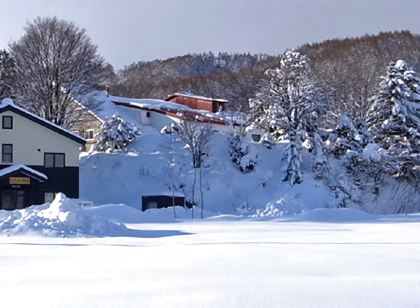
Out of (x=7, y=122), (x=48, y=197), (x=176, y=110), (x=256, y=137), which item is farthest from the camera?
(x=176, y=110)

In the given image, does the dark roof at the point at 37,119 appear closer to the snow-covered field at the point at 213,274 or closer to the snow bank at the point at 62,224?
the snow bank at the point at 62,224

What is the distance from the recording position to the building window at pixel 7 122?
4019cm

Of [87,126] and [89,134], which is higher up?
[87,126]

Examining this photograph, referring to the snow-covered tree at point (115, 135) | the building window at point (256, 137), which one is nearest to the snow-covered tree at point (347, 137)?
the building window at point (256, 137)

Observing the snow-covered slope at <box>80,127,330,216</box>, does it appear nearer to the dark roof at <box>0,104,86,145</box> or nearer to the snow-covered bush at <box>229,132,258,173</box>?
the snow-covered bush at <box>229,132,258,173</box>

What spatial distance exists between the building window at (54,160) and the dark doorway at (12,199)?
8.40 ft

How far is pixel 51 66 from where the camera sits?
150 ft

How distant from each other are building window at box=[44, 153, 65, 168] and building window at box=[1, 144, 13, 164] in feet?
6.74

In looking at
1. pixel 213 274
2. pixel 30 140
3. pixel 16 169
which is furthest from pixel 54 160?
pixel 213 274

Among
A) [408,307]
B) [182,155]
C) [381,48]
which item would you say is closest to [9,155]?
[182,155]

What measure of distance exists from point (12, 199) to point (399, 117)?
23.9 meters

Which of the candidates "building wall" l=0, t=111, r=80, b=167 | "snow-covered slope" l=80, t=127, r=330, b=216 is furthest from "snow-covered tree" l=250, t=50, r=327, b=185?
"building wall" l=0, t=111, r=80, b=167

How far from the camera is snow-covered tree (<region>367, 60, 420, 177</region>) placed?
1619 inches

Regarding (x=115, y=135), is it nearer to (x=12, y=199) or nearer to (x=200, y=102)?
(x=12, y=199)
